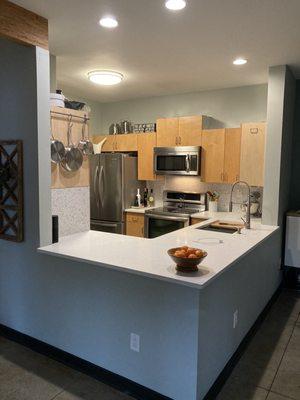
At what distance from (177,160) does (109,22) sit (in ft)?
8.07

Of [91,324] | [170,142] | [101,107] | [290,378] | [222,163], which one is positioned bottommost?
[290,378]

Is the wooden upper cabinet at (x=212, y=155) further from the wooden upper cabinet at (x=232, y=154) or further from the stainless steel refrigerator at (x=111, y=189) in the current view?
the stainless steel refrigerator at (x=111, y=189)

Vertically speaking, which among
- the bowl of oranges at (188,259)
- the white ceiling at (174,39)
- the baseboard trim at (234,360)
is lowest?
the baseboard trim at (234,360)

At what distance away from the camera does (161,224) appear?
463cm

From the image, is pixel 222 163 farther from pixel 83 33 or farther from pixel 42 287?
pixel 42 287

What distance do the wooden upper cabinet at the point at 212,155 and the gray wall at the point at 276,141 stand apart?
2.70 ft

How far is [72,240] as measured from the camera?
9.29 feet

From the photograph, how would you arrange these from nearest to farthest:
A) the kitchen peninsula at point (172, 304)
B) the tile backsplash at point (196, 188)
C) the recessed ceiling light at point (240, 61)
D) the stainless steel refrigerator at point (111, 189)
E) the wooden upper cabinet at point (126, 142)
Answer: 1. the kitchen peninsula at point (172, 304)
2. the recessed ceiling light at point (240, 61)
3. the tile backsplash at point (196, 188)
4. the stainless steel refrigerator at point (111, 189)
5. the wooden upper cabinet at point (126, 142)

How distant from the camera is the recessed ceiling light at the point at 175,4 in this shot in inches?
85.4

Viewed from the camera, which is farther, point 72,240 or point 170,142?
point 170,142

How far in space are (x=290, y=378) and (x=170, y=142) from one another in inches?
130

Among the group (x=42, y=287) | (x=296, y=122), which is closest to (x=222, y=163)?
(x=296, y=122)

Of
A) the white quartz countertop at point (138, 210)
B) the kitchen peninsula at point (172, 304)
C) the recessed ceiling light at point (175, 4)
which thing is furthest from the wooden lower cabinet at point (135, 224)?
the recessed ceiling light at point (175, 4)

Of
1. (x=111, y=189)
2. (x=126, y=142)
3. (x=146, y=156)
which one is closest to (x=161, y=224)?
(x=111, y=189)
